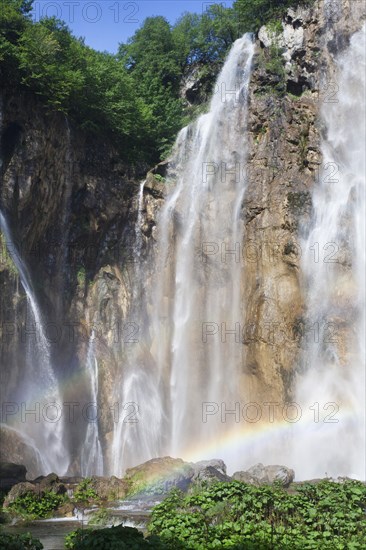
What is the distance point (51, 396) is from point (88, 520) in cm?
1048

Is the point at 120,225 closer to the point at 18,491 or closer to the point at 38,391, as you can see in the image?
the point at 38,391

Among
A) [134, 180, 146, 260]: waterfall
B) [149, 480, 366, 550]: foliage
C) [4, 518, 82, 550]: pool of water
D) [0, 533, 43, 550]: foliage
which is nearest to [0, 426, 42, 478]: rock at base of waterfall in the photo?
[4, 518, 82, 550]: pool of water

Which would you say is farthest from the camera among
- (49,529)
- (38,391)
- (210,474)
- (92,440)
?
(92,440)

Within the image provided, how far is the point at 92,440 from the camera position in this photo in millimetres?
23328

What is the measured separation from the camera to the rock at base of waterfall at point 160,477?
16.2m

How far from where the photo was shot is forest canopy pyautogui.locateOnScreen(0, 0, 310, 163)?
25.2 m

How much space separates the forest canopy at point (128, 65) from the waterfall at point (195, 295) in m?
3.07

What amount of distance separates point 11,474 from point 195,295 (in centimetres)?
1176

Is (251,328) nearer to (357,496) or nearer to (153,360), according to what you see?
(153,360)

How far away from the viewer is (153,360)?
83.5 feet

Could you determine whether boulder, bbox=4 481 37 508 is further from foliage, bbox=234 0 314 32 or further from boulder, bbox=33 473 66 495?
foliage, bbox=234 0 314 32

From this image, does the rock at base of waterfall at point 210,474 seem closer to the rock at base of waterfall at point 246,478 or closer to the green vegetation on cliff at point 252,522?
the rock at base of waterfall at point 246,478

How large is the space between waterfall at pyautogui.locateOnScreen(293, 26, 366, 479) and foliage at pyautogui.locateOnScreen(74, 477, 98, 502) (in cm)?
823

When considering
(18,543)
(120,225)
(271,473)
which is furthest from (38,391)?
(18,543)
